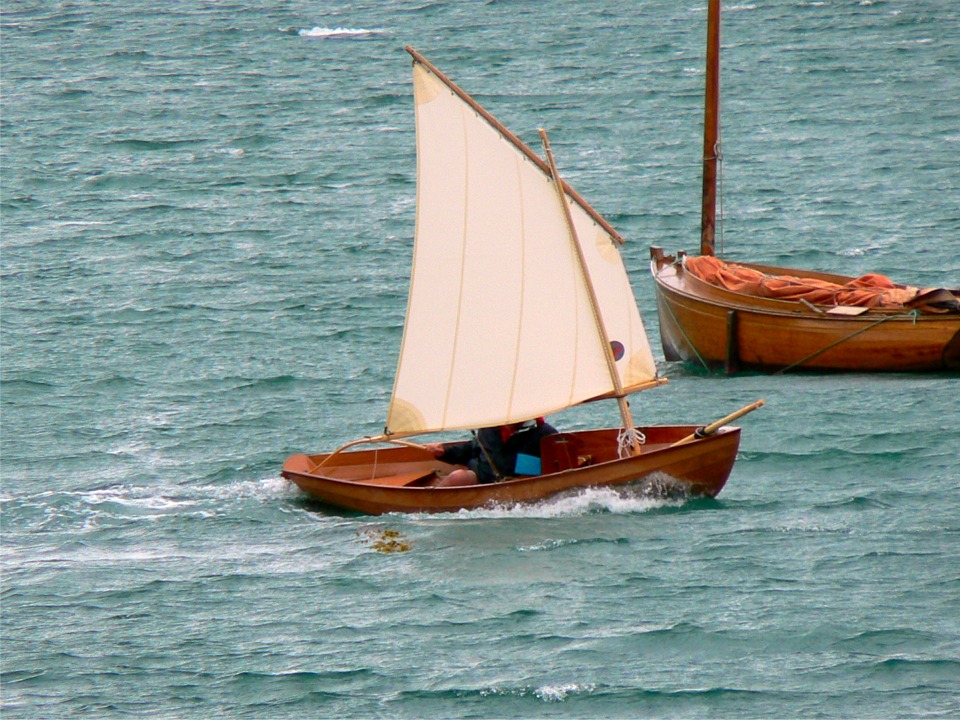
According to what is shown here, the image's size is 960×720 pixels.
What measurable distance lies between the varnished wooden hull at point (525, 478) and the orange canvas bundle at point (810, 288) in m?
7.13

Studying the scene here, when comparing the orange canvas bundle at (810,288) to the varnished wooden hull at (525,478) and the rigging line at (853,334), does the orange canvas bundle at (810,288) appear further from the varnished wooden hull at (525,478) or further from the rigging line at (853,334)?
the varnished wooden hull at (525,478)

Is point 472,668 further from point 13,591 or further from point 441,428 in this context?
point 13,591

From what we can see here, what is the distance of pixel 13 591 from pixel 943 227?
89.6 ft

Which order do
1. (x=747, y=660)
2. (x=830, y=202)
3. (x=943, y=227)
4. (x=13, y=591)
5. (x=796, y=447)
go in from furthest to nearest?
(x=830, y=202) < (x=943, y=227) < (x=796, y=447) < (x=13, y=591) < (x=747, y=660)

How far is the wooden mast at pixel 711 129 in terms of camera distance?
31.9 m

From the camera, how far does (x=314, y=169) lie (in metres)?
50.8

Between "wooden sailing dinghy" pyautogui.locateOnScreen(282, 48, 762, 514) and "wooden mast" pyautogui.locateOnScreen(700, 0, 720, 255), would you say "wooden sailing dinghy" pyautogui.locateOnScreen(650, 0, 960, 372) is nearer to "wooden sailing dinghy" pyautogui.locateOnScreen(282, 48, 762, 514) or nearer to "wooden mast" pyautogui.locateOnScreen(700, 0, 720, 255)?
"wooden mast" pyautogui.locateOnScreen(700, 0, 720, 255)

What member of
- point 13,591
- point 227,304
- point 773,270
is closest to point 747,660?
point 13,591

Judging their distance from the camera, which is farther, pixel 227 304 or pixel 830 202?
pixel 830 202

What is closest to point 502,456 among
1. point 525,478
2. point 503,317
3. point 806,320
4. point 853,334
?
point 525,478

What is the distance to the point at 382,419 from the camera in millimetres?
29109

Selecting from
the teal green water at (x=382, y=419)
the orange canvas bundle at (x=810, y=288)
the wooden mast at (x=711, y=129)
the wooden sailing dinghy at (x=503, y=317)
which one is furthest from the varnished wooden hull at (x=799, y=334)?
the wooden sailing dinghy at (x=503, y=317)

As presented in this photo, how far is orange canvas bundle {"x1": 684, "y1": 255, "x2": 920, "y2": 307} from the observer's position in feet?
94.6

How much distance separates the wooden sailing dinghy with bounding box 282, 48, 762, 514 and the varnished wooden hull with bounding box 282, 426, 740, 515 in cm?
3
